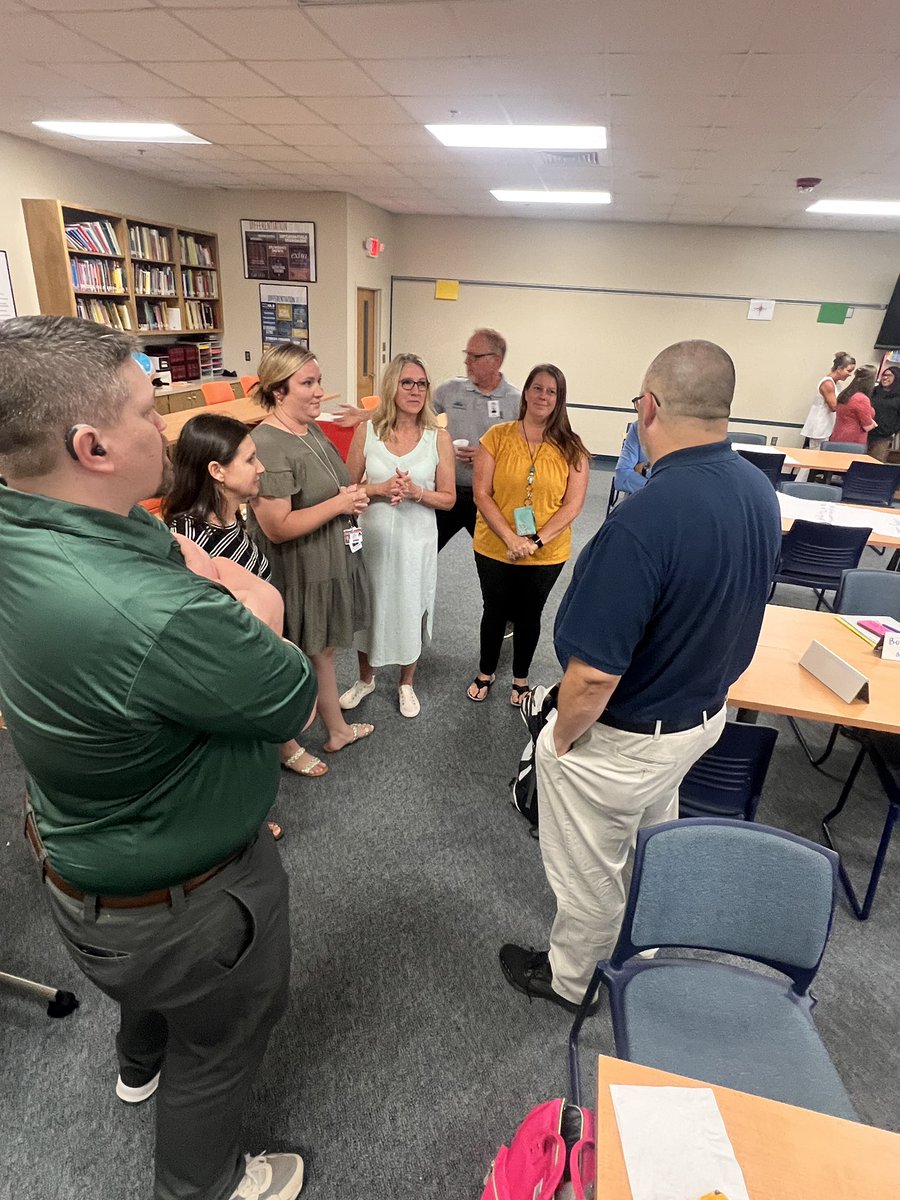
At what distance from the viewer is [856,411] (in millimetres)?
6570

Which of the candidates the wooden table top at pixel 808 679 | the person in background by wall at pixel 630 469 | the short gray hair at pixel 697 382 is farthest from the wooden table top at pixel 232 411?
the short gray hair at pixel 697 382

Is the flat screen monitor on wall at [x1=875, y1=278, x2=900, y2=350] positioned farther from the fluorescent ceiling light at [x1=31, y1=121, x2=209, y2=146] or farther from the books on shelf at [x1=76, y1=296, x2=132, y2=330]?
the books on shelf at [x1=76, y1=296, x2=132, y2=330]

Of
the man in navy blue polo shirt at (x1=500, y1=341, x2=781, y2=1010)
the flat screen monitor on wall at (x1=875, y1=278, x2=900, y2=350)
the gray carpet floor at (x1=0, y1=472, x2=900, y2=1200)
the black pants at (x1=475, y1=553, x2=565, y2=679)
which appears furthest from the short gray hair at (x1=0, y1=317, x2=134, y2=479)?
the flat screen monitor on wall at (x1=875, y1=278, x2=900, y2=350)

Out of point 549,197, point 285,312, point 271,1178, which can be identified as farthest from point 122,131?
point 271,1178

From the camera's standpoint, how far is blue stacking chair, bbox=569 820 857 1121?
1.21 metres

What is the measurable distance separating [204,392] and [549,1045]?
5941mm

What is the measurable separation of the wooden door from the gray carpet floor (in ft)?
20.9

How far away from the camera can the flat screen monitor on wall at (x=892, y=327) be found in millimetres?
7152

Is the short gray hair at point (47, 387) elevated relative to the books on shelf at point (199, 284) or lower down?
lower down

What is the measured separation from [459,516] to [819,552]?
2.10 meters

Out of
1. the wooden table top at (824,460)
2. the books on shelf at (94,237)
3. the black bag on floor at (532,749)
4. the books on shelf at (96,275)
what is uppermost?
the books on shelf at (94,237)

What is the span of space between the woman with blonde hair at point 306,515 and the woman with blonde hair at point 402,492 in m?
0.14

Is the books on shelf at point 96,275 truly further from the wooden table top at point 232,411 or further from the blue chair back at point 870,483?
the blue chair back at point 870,483

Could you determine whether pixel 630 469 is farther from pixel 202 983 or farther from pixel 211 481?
pixel 202 983
